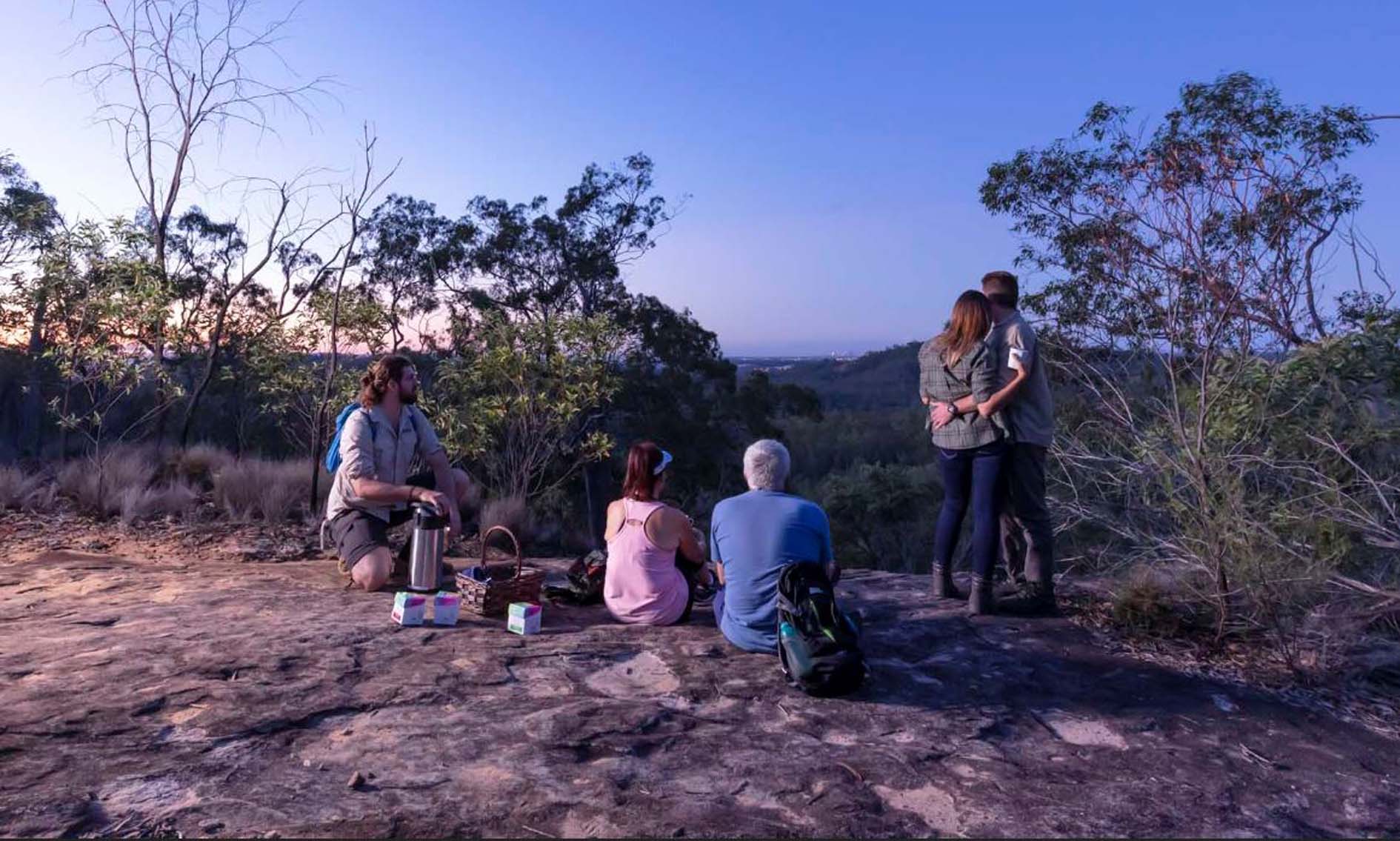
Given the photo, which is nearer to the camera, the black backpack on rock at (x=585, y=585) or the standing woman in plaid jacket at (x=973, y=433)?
the standing woman in plaid jacket at (x=973, y=433)

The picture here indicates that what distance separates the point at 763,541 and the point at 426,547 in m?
1.84

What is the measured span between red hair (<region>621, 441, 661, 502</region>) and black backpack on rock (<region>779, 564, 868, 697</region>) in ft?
2.80

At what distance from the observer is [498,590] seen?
469 centimetres

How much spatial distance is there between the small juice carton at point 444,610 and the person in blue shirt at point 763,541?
1.24m

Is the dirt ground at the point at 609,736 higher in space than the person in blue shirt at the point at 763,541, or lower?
lower

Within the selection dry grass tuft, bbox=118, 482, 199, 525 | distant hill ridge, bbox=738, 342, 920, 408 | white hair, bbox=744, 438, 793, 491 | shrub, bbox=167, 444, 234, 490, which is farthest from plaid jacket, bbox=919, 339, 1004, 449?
distant hill ridge, bbox=738, 342, 920, 408

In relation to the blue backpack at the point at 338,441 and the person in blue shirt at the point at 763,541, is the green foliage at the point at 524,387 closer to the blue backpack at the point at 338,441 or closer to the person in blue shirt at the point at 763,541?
the blue backpack at the point at 338,441

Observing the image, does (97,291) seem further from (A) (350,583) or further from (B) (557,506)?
(B) (557,506)

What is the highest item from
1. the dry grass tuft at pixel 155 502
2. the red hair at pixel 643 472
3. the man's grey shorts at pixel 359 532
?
the red hair at pixel 643 472

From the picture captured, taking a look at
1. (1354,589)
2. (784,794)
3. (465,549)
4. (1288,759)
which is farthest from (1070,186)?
(784,794)

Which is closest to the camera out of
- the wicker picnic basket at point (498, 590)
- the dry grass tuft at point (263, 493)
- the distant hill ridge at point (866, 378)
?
the wicker picnic basket at point (498, 590)

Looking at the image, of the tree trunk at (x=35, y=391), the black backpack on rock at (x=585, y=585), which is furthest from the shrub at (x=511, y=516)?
the tree trunk at (x=35, y=391)

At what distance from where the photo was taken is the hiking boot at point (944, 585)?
523 centimetres

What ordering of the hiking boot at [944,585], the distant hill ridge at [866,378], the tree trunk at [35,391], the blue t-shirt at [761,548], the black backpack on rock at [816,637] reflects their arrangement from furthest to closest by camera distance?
the distant hill ridge at [866,378], the tree trunk at [35,391], the hiking boot at [944,585], the blue t-shirt at [761,548], the black backpack on rock at [816,637]
